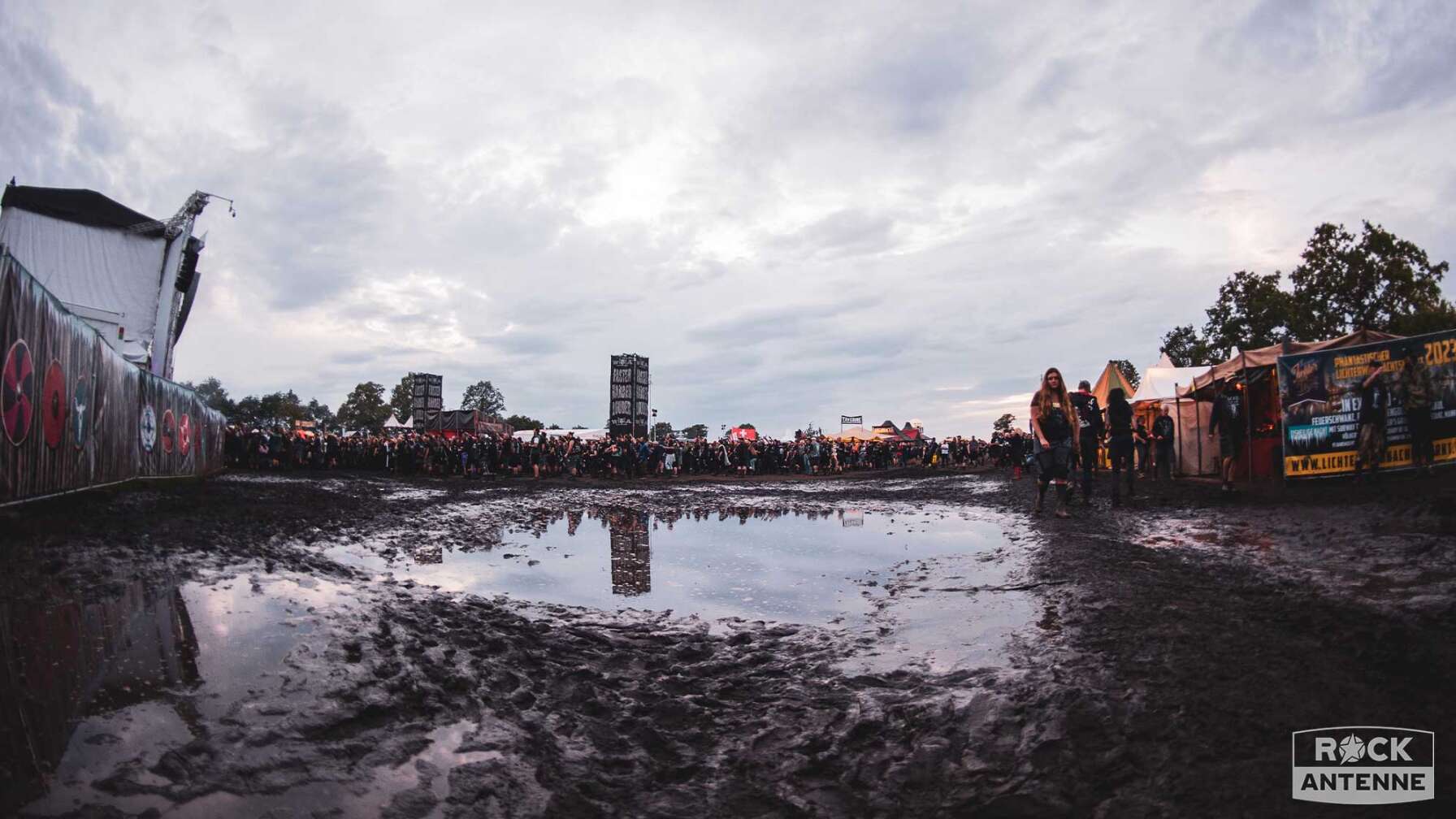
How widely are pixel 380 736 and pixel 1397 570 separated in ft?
21.8

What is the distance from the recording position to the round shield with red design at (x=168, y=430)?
15.6 m

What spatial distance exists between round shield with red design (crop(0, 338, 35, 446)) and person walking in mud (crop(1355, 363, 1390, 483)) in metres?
17.9

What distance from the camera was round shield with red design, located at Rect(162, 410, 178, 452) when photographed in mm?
15602

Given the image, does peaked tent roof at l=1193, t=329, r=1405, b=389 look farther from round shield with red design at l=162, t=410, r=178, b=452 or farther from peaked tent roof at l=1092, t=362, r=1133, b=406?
round shield with red design at l=162, t=410, r=178, b=452

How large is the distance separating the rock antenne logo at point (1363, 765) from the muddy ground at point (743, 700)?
0.06 meters

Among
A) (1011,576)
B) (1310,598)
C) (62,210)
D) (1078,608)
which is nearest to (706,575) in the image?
(1011,576)

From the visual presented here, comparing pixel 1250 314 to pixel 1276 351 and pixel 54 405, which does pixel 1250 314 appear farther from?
pixel 54 405

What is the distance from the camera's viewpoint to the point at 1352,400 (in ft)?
39.4

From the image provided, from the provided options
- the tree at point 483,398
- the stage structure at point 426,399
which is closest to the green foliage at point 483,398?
the tree at point 483,398

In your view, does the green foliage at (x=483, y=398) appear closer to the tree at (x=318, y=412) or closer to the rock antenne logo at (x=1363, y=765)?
the tree at (x=318, y=412)

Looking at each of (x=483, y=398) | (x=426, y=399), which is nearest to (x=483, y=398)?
(x=483, y=398)

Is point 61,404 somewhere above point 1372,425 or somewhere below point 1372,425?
above

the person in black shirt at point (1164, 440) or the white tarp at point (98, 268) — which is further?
the white tarp at point (98, 268)

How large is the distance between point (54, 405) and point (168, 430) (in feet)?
29.9
